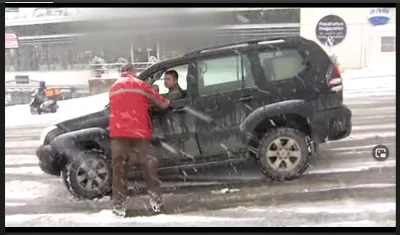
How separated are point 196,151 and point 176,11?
1.25 meters

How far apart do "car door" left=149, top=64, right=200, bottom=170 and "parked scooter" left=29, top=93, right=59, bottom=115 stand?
0.90 m

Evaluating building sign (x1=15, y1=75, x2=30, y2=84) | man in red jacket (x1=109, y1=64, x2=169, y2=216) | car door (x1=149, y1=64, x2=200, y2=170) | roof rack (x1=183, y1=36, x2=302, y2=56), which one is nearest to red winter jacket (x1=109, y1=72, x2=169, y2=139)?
man in red jacket (x1=109, y1=64, x2=169, y2=216)

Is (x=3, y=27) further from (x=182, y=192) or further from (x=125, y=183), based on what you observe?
(x=182, y=192)

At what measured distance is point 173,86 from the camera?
511 cm

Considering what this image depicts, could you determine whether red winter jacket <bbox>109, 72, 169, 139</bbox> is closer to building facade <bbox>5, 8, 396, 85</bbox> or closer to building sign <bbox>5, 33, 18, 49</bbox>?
building facade <bbox>5, 8, 396, 85</bbox>

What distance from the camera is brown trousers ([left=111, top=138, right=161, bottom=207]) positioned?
5105 mm

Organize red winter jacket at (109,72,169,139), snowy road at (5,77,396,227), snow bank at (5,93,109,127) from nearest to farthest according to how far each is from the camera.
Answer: red winter jacket at (109,72,169,139)
snow bank at (5,93,109,127)
snowy road at (5,77,396,227)

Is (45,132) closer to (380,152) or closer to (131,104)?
(131,104)

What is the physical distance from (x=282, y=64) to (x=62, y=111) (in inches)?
77.9

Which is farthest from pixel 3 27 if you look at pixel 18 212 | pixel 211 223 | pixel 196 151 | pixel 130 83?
pixel 211 223

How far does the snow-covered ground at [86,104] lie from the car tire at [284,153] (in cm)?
63

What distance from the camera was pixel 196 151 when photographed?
5211 mm

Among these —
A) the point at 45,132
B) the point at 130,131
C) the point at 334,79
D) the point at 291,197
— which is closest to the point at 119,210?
the point at 130,131

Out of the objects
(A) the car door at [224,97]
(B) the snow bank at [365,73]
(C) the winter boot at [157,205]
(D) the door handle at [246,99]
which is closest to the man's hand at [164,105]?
(A) the car door at [224,97]
